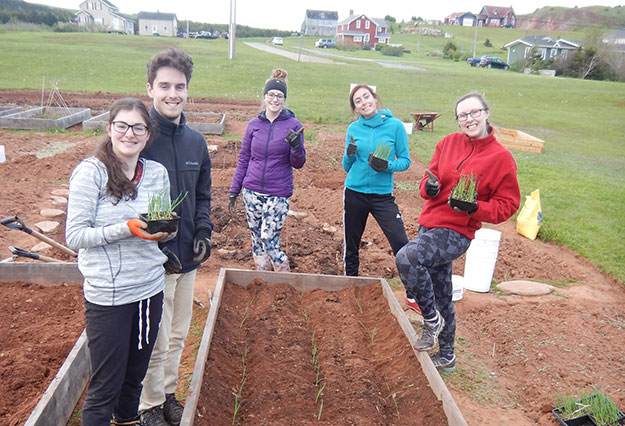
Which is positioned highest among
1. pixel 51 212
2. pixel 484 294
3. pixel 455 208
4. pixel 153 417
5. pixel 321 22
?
pixel 321 22

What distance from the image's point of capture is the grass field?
8.75 metres

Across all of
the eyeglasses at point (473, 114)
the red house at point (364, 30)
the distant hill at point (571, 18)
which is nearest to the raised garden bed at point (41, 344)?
the eyeglasses at point (473, 114)

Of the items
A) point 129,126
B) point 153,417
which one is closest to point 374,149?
point 129,126

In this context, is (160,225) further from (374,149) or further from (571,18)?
(571,18)

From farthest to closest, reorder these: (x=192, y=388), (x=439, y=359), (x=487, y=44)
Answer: (x=487, y=44)
(x=439, y=359)
(x=192, y=388)

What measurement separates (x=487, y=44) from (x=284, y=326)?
7528cm

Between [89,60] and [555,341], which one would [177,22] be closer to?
[89,60]

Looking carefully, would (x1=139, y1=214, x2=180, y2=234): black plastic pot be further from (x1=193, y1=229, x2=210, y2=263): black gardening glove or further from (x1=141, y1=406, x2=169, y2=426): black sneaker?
(x1=141, y1=406, x2=169, y2=426): black sneaker

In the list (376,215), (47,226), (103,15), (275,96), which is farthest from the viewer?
(103,15)

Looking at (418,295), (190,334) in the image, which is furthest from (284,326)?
(418,295)

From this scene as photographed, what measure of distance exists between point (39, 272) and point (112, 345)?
2.54m

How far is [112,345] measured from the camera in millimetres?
2352

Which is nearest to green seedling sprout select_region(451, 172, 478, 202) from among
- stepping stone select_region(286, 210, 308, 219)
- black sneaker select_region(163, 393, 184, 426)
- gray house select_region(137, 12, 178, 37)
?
black sneaker select_region(163, 393, 184, 426)

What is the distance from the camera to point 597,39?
4628 cm
